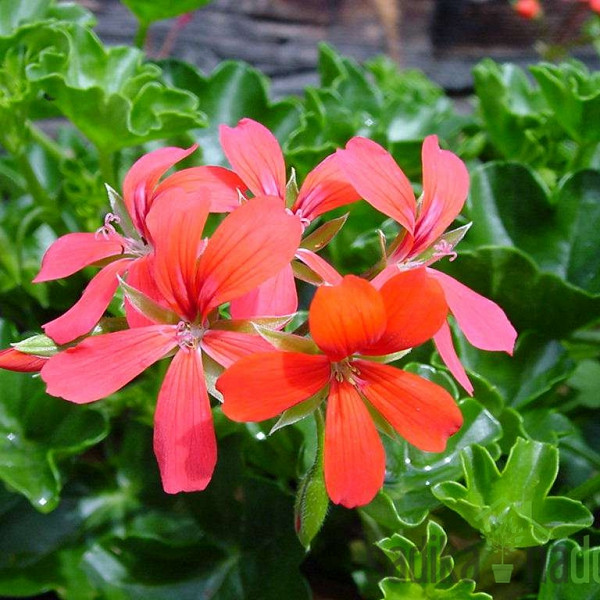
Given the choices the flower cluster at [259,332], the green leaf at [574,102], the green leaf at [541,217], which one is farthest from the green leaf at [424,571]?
the green leaf at [574,102]

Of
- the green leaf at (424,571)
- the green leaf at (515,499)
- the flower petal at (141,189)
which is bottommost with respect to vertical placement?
the green leaf at (424,571)

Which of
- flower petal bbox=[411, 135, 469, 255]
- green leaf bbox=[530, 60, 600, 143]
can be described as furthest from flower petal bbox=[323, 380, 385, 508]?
green leaf bbox=[530, 60, 600, 143]

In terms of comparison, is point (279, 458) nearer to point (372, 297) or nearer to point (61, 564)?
point (61, 564)

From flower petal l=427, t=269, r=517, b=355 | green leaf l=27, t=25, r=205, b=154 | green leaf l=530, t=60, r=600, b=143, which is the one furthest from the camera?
green leaf l=530, t=60, r=600, b=143

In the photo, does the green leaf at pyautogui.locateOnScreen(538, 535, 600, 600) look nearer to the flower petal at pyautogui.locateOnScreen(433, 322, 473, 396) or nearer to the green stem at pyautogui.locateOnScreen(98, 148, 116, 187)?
the flower petal at pyautogui.locateOnScreen(433, 322, 473, 396)

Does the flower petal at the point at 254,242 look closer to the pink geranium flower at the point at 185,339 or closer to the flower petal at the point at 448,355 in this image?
the pink geranium flower at the point at 185,339

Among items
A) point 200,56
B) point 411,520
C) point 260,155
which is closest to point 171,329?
point 260,155
